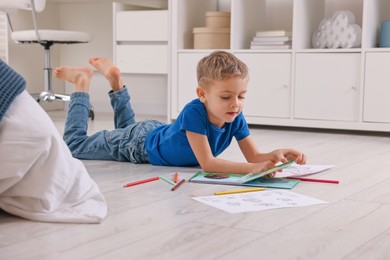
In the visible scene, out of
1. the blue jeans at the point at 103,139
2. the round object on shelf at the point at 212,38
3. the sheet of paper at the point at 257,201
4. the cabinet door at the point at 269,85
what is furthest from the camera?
the round object on shelf at the point at 212,38

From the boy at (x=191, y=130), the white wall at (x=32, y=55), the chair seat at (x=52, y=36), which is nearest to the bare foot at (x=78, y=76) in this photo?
A: the boy at (x=191, y=130)

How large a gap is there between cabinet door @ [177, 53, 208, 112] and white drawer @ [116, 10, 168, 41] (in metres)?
0.26

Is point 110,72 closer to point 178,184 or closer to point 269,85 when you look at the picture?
point 178,184

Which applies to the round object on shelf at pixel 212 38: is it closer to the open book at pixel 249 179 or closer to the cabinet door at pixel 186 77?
the cabinet door at pixel 186 77

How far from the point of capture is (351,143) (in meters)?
2.79

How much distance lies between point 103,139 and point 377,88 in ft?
4.92

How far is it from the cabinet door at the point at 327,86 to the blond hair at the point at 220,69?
1.41 meters

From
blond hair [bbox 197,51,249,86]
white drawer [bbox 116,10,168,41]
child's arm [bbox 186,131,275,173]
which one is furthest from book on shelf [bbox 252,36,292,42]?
child's arm [bbox 186,131,275,173]

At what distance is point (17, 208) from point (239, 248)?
50cm

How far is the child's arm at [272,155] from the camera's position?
5.81 feet

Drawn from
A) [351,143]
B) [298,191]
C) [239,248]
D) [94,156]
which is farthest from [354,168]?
[239,248]

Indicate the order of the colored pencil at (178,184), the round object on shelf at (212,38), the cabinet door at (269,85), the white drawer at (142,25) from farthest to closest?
the white drawer at (142,25)
the round object on shelf at (212,38)
the cabinet door at (269,85)
the colored pencil at (178,184)

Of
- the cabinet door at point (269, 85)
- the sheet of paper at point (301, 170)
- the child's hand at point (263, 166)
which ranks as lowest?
the sheet of paper at point (301, 170)

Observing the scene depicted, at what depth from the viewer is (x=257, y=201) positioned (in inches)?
59.2
